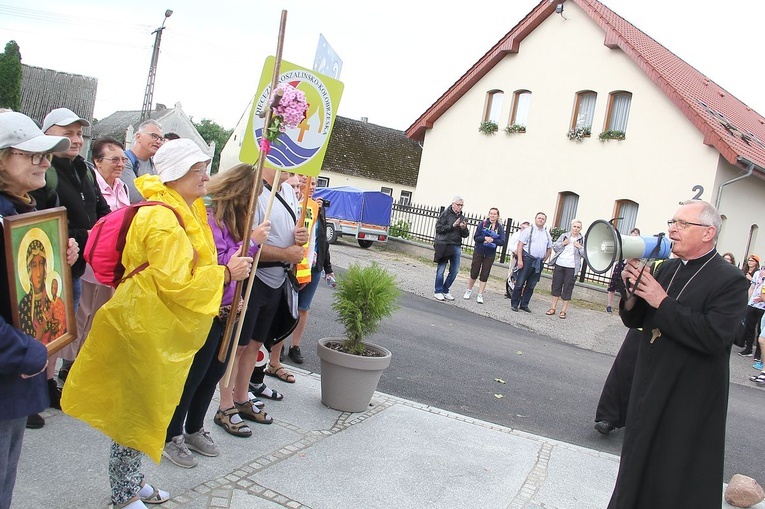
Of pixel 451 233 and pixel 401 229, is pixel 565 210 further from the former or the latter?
pixel 451 233

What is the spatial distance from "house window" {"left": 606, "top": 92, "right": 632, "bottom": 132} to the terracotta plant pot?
1786cm

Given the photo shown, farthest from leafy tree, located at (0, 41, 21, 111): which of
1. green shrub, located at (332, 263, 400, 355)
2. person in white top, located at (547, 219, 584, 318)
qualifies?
green shrub, located at (332, 263, 400, 355)

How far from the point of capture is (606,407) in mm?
6027

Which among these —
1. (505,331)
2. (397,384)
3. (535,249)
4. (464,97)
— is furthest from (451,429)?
(464,97)

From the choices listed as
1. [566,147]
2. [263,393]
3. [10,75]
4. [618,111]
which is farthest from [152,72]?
[263,393]

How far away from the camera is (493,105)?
2472cm

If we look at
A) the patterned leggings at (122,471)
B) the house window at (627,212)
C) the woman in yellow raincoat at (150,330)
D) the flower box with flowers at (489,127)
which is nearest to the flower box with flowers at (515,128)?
the flower box with flowers at (489,127)

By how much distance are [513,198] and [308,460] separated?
2024 centimetres

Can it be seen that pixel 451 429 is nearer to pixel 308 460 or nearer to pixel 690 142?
pixel 308 460

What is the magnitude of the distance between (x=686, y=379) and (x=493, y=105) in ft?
72.9

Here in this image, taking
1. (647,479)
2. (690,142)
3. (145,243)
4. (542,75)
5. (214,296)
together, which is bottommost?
(647,479)

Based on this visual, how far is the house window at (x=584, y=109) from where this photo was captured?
21.6 metres

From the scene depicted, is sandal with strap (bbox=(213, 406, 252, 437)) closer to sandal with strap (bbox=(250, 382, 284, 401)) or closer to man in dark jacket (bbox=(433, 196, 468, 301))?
sandal with strap (bbox=(250, 382, 284, 401))

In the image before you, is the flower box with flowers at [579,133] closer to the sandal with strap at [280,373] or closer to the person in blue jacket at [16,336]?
the sandal with strap at [280,373]
